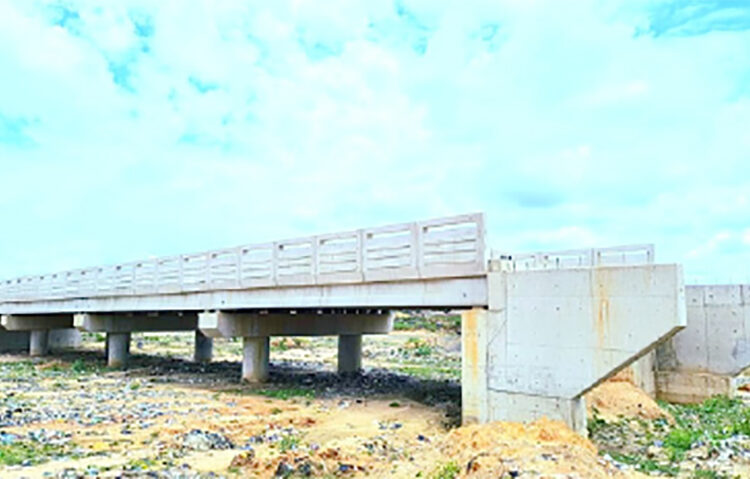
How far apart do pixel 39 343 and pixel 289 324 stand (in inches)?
851

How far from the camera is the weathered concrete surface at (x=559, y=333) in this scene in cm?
1013

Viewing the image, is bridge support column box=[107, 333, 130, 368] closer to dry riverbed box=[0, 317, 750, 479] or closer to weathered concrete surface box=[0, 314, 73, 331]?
dry riverbed box=[0, 317, 750, 479]

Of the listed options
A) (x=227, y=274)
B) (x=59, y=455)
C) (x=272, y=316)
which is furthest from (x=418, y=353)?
(x=59, y=455)

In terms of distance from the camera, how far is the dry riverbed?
30.9 feet

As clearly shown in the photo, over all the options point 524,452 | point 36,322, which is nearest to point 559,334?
point 524,452

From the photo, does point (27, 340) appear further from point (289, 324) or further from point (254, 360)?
point (289, 324)

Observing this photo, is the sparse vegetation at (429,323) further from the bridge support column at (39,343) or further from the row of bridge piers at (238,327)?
the bridge support column at (39,343)

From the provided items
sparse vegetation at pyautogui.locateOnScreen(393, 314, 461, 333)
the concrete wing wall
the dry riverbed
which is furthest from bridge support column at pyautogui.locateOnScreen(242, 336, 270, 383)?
sparse vegetation at pyautogui.locateOnScreen(393, 314, 461, 333)

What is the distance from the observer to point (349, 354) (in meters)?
25.3

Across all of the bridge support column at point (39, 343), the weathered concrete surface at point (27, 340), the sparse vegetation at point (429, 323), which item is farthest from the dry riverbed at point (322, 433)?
the sparse vegetation at point (429, 323)

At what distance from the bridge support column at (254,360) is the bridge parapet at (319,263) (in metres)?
2.59

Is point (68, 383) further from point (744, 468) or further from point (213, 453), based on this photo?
point (744, 468)

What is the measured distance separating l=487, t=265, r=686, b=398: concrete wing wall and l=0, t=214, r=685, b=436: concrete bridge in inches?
0.8

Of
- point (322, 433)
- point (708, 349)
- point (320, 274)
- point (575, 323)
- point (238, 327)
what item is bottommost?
point (322, 433)
